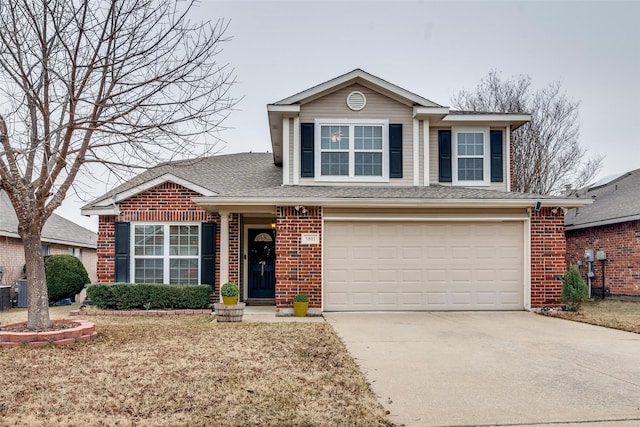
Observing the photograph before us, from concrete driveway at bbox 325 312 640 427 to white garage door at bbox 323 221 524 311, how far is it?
174cm

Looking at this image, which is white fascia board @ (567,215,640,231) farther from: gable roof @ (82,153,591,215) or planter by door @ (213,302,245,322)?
planter by door @ (213,302,245,322)

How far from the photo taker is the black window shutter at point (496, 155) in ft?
44.5

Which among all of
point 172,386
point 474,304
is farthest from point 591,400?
point 474,304

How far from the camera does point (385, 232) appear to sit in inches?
475

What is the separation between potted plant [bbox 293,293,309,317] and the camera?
11.3 metres

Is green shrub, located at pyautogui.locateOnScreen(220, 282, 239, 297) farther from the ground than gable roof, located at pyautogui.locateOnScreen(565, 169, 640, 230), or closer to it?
closer to it

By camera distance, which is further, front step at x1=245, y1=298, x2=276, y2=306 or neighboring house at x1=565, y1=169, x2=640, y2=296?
neighboring house at x1=565, y1=169, x2=640, y2=296

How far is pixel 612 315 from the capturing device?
1166 cm

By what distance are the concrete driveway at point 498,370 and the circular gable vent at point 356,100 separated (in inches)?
224

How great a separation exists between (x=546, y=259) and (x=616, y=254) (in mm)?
5960

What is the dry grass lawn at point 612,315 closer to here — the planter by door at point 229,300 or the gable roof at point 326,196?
the gable roof at point 326,196

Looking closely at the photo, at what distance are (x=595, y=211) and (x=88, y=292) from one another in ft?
53.3

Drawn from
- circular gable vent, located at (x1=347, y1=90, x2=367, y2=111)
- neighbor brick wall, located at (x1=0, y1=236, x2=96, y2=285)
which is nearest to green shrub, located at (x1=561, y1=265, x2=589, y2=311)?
circular gable vent, located at (x1=347, y1=90, x2=367, y2=111)

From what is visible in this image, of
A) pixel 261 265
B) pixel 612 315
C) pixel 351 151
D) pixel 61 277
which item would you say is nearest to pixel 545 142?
pixel 612 315
